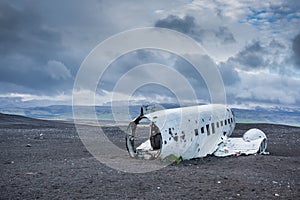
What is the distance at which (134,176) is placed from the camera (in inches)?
547

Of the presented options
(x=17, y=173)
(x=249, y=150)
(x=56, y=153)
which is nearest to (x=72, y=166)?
(x=17, y=173)

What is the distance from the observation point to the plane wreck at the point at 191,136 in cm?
1720

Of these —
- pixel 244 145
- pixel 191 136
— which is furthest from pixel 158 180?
pixel 244 145

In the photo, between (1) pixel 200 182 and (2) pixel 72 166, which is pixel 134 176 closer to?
(1) pixel 200 182

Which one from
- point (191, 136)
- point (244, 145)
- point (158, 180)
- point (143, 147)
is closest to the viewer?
point (158, 180)

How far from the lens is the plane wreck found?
56.4 feet

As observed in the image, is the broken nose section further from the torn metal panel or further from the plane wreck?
the torn metal panel

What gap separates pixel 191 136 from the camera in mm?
18000

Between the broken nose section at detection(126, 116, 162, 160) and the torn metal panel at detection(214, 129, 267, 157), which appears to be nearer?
the broken nose section at detection(126, 116, 162, 160)

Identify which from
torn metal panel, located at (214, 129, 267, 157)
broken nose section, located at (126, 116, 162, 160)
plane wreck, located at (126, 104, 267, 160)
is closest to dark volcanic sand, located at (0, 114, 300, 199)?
plane wreck, located at (126, 104, 267, 160)

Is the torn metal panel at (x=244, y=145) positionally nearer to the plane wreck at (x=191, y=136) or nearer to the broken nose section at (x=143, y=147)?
the plane wreck at (x=191, y=136)


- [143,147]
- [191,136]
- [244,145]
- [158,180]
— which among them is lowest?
[158,180]

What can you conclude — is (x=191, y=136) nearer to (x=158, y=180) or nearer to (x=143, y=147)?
(x=143, y=147)

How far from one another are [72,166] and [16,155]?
19.6ft
